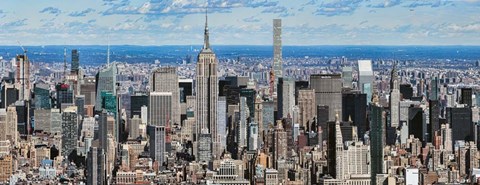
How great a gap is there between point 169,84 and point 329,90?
2.67 m

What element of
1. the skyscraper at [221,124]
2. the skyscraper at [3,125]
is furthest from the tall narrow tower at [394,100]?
the skyscraper at [3,125]

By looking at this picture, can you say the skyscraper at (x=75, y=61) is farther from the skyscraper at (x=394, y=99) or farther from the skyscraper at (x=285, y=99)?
the skyscraper at (x=394, y=99)

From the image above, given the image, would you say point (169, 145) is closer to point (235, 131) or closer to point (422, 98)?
point (235, 131)

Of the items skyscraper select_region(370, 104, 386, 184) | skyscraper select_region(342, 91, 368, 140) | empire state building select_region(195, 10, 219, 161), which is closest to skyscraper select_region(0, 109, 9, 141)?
empire state building select_region(195, 10, 219, 161)

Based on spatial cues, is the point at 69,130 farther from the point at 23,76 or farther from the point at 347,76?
the point at 347,76

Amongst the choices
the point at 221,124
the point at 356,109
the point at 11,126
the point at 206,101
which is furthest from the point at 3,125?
the point at 356,109

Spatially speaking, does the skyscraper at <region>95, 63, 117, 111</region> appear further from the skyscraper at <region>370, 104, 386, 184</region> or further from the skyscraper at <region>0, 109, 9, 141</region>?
the skyscraper at <region>370, 104, 386, 184</region>

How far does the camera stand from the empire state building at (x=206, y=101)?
17047 mm

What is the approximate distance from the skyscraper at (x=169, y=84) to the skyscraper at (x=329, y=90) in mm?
2268

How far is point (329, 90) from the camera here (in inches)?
744

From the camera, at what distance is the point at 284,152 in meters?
16.2

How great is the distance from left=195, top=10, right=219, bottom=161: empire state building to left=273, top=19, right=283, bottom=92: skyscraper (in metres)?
0.96

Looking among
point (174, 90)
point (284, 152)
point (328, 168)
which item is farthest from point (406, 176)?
point (174, 90)

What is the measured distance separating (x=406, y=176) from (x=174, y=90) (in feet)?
23.2
